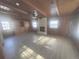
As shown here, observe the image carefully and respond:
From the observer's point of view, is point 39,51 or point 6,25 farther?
point 6,25

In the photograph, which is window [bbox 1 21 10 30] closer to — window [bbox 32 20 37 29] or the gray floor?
the gray floor

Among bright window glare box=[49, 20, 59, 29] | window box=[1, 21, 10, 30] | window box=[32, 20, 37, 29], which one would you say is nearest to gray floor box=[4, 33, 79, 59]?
window box=[1, 21, 10, 30]

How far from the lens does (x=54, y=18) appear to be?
25.2 ft

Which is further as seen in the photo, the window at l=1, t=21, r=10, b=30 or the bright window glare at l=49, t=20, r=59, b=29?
the bright window glare at l=49, t=20, r=59, b=29

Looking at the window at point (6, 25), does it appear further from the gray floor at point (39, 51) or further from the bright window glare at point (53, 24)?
the bright window glare at point (53, 24)

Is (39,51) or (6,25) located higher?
(6,25)

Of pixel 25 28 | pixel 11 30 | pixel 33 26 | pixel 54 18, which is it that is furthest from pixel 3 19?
pixel 54 18

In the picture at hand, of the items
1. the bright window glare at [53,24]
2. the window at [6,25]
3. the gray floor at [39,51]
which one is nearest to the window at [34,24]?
the bright window glare at [53,24]

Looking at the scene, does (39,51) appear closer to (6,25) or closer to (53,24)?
(6,25)

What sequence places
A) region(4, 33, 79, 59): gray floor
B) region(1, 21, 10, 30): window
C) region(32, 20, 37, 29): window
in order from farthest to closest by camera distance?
region(32, 20, 37, 29): window → region(1, 21, 10, 30): window → region(4, 33, 79, 59): gray floor

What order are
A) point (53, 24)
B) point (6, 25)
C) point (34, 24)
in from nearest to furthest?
point (6, 25) < point (53, 24) < point (34, 24)

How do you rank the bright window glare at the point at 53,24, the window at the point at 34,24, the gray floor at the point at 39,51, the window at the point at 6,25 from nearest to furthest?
the gray floor at the point at 39,51, the window at the point at 6,25, the bright window glare at the point at 53,24, the window at the point at 34,24

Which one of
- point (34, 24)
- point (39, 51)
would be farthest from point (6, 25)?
point (39, 51)

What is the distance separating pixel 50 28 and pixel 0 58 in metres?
6.99
